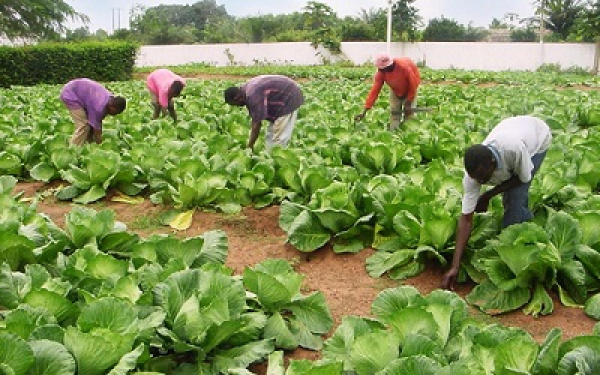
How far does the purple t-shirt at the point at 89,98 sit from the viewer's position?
7895 mm

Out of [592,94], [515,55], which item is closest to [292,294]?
[592,94]

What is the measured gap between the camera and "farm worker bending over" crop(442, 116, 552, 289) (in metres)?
4.10

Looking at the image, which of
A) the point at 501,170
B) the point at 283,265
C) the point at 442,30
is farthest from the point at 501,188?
the point at 442,30

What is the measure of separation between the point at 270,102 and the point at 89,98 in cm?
219

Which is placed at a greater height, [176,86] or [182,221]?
[176,86]

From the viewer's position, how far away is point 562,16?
48000 mm

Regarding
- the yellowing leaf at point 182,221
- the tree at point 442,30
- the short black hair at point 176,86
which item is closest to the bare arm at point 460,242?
the yellowing leaf at point 182,221

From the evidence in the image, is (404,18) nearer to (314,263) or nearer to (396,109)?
(396,109)

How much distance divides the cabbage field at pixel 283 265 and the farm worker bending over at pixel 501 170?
193 mm

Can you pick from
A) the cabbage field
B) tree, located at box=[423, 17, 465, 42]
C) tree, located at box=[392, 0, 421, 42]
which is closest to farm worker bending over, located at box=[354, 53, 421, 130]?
the cabbage field

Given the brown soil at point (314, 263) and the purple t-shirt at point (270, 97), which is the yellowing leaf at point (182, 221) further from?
the purple t-shirt at point (270, 97)

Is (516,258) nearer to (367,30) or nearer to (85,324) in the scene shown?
(85,324)

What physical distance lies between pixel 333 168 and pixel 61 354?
418 centimetres

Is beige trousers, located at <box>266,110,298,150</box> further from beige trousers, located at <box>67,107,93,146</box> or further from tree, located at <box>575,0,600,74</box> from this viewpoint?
tree, located at <box>575,0,600,74</box>
